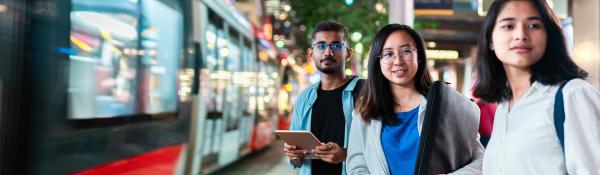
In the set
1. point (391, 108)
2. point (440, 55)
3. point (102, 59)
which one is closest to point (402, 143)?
point (391, 108)

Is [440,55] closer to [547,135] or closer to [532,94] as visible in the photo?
[532,94]

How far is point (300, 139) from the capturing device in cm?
286

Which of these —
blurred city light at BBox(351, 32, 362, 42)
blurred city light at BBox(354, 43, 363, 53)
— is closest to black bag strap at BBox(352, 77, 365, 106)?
blurred city light at BBox(351, 32, 362, 42)

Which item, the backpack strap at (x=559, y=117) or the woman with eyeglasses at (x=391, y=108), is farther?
the woman with eyeglasses at (x=391, y=108)

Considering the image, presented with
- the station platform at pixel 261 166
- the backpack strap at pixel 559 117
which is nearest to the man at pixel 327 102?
the backpack strap at pixel 559 117

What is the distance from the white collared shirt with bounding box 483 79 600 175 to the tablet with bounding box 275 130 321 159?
1.13m

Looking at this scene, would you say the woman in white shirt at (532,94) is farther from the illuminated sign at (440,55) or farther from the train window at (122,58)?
the illuminated sign at (440,55)

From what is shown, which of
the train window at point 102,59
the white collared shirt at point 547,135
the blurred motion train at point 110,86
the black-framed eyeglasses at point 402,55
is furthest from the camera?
the train window at point 102,59

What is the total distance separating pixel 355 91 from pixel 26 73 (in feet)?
5.55

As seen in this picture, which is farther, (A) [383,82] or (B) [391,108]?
(A) [383,82]

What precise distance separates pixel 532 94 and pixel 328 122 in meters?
1.60

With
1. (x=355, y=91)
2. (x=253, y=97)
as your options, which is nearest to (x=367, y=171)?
(x=355, y=91)

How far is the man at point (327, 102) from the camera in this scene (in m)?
3.12

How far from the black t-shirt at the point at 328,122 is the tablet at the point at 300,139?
0.20 m
